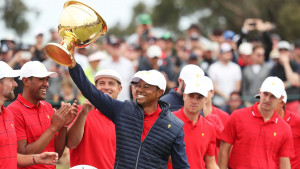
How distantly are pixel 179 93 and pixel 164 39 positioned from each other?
695 cm

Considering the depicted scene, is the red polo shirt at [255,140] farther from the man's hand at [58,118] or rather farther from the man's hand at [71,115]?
the man's hand at [58,118]

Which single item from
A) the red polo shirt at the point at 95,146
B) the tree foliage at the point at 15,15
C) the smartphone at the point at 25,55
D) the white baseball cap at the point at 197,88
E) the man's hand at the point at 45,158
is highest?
the tree foliage at the point at 15,15

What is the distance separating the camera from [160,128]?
6.14 m

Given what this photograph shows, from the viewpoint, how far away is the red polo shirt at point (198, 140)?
6.97 meters

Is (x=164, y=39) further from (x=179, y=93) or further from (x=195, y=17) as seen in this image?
(x=195, y=17)

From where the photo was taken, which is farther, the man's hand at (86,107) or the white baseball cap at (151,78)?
the man's hand at (86,107)

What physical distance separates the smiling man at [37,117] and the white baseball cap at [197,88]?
4.69 feet

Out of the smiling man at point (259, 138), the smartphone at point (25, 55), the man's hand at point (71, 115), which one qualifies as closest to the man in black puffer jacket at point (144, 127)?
the man's hand at point (71, 115)

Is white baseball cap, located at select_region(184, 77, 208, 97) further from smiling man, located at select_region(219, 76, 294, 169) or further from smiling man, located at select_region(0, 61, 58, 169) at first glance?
smiling man, located at select_region(0, 61, 58, 169)

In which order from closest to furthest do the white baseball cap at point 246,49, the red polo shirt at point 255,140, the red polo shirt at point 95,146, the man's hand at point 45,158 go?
1. the man's hand at point 45,158
2. the red polo shirt at point 95,146
3. the red polo shirt at point 255,140
4. the white baseball cap at point 246,49

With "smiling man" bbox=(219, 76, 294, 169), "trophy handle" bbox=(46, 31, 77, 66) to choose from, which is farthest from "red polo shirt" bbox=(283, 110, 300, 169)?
"trophy handle" bbox=(46, 31, 77, 66)

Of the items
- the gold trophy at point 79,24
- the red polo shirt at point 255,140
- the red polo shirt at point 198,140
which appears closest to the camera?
the gold trophy at point 79,24

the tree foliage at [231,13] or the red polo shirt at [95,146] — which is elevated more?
the tree foliage at [231,13]

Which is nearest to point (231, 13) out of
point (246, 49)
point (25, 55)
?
point (246, 49)
